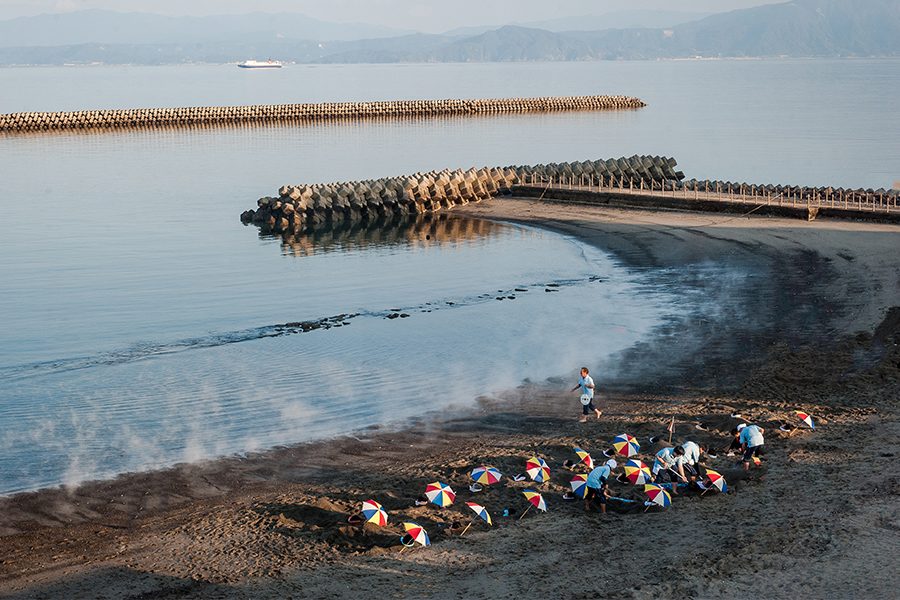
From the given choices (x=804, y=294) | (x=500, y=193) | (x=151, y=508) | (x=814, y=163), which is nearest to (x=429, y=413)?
(x=151, y=508)

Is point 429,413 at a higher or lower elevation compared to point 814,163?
lower

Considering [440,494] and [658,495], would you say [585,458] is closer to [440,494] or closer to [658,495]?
[658,495]

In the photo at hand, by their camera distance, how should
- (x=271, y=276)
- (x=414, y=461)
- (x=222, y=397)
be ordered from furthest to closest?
(x=271, y=276), (x=222, y=397), (x=414, y=461)

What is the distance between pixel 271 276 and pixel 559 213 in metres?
16.8

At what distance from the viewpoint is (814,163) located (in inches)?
3140

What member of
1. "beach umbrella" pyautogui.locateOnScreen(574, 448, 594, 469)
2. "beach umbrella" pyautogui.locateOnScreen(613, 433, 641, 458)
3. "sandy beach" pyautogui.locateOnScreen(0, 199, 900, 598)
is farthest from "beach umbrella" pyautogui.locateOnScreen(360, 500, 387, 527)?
"beach umbrella" pyautogui.locateOnScreen(613, 433, 641, 458)

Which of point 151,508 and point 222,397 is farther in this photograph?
point 222,397

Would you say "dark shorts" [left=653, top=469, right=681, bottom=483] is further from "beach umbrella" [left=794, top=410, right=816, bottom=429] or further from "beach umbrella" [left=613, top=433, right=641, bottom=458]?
"beach umbrella" [left=794, top=410, right=816, bottom=429]

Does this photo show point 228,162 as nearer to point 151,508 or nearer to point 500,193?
point 500,193

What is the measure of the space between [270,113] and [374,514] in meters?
119

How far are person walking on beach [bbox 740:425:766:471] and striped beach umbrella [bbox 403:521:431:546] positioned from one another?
6.03 metres

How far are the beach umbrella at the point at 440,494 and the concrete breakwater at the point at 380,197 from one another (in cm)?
3620

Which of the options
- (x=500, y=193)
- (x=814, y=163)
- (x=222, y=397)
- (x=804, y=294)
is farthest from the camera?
(x=814, y=163)

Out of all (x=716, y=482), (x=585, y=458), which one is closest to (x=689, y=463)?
(x=716, y=482)
